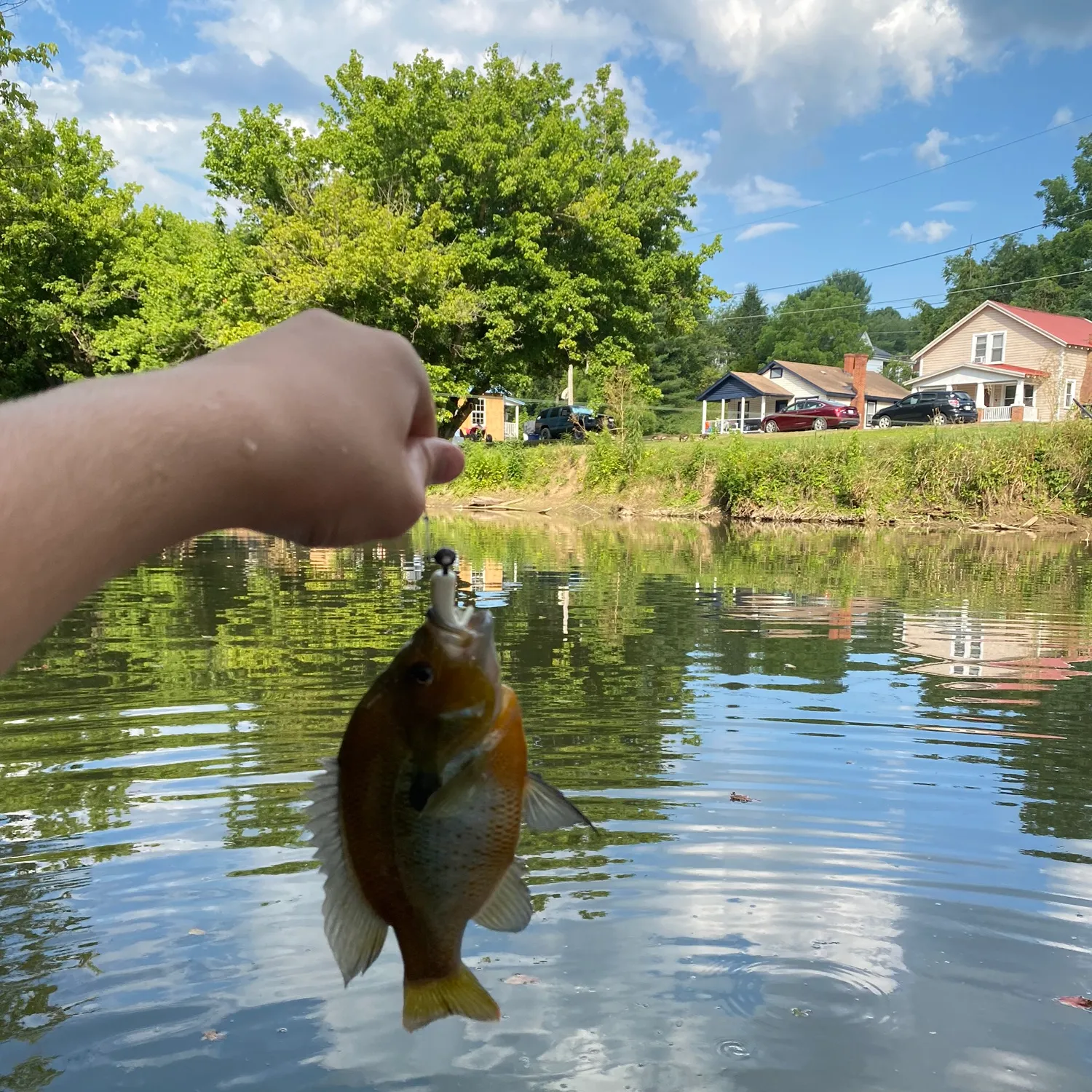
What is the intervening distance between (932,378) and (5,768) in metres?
62.3

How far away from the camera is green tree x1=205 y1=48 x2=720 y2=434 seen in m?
35.8

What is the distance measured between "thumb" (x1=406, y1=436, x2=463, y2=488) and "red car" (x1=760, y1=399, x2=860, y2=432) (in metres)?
50.0

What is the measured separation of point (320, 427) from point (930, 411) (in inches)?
1927

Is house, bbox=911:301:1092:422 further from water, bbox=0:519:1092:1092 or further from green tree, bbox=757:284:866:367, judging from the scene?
water, bbox=0:519:1092:1092

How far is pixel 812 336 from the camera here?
Result: 355ft

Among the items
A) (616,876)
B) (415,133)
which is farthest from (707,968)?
(415,133)

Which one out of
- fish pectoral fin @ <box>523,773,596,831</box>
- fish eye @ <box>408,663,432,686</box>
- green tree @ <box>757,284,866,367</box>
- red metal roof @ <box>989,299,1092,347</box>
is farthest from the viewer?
green tree @ <box>757,284,866,367</box>

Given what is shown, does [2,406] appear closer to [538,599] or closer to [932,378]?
[538,599]

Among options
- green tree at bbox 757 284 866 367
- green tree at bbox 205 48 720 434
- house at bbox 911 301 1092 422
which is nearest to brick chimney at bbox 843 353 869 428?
house at bbox 911 301 1092 422

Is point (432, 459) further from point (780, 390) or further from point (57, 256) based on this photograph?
point (780, 390)

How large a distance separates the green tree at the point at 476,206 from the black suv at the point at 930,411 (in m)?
14.6

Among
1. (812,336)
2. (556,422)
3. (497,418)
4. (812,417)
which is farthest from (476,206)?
(812,336)

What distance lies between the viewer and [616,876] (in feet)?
15.7

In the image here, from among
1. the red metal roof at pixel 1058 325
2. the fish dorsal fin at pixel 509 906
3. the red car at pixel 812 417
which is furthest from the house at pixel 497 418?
the fish dorsal fin at pixel 509 906
